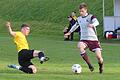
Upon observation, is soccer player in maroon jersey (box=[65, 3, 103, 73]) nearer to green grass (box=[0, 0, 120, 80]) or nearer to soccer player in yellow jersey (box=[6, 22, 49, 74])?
green grass (box=[0, 0, 120, 80])

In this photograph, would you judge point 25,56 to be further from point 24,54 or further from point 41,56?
point 41,56

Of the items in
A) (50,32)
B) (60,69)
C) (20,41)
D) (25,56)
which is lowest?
(50,32)

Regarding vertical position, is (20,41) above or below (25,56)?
above

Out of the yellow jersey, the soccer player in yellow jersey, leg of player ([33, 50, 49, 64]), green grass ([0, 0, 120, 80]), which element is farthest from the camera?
green grass ([0, 0, 120, 80])

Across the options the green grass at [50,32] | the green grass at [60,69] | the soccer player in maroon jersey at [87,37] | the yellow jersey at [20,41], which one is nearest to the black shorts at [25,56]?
the yellow jersey at [20,41]

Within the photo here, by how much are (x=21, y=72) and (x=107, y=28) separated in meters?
22.3

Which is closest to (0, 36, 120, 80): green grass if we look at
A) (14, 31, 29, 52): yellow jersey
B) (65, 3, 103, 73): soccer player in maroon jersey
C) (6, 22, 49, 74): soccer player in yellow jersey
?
(6, 22, 49, 74): soccer player in yellow jersey

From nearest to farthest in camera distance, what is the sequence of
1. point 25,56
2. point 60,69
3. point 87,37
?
point 25,56, point 87,37, point 60,69

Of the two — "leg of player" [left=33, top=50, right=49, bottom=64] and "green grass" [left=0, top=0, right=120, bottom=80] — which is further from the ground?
"leg of player" [left=33, top=50, right=49, bottom=64]

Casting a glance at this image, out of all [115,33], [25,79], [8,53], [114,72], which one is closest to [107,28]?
[115,33]

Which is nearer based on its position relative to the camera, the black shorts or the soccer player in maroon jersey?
the black shorts

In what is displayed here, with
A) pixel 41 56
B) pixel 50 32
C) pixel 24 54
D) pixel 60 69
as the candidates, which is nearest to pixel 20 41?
pixel 24 54

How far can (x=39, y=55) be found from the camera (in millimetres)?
13492

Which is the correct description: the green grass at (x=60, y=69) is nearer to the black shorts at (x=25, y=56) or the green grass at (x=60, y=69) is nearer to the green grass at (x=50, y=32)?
the green grass at (x=50, y=32)
